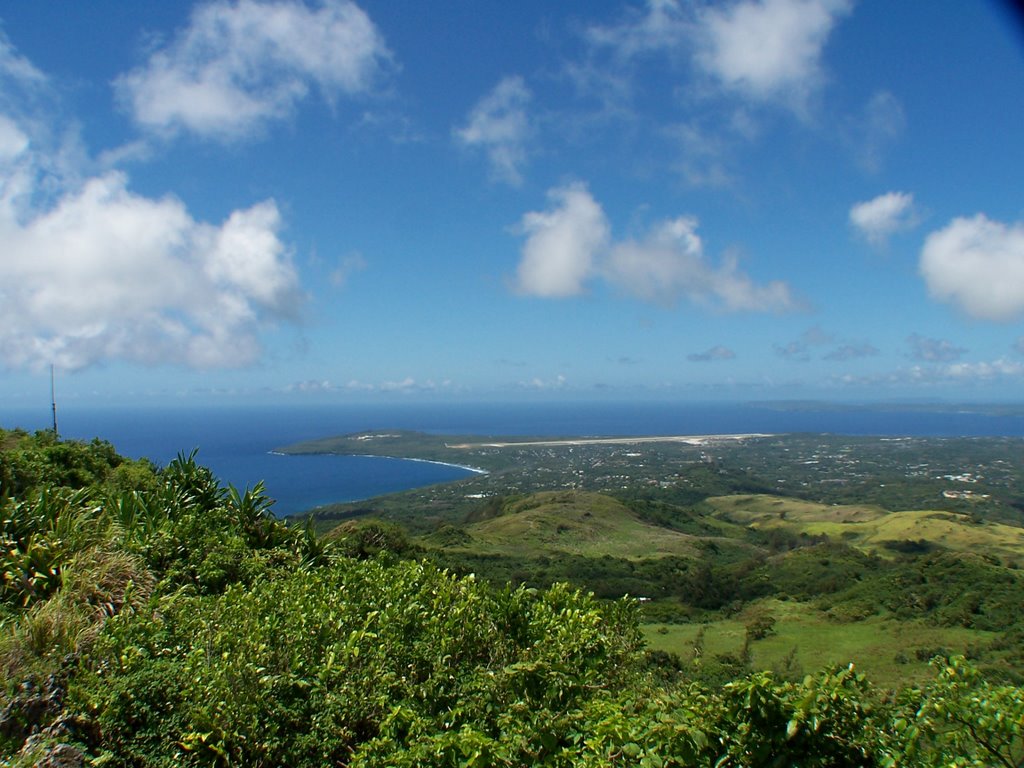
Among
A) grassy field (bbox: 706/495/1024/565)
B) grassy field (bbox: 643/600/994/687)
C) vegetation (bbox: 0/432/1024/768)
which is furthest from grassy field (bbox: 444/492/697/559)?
vegetation (bbox: 0/432/1024/768)

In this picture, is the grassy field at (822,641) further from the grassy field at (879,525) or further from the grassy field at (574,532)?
the grassy field at (879,525)

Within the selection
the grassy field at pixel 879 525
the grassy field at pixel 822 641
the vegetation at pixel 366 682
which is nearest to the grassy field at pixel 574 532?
the grassy field at pixel 879 525

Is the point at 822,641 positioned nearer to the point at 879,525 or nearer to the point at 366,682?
the point at 366,682

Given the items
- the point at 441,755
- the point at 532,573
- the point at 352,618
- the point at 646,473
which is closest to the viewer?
the point at 441,755

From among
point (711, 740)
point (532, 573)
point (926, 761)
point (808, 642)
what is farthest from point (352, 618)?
point (532, 573)

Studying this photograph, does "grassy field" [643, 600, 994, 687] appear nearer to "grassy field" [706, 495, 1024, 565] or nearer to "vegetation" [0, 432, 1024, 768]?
"vegetation" [0, 432, 1024, 768]

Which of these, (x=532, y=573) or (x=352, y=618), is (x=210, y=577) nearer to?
(x=352, y=618)
